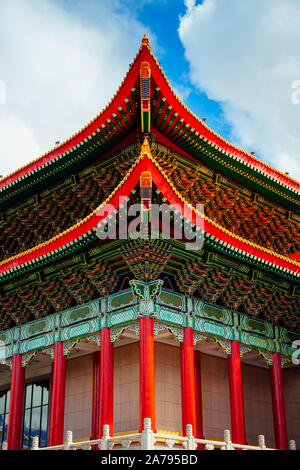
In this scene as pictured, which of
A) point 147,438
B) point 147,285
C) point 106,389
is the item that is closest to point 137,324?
point 147,285

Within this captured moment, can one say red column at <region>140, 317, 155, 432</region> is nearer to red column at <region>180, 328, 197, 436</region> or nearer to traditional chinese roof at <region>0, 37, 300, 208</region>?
red column at <region>180, 328, 197, 436</region>

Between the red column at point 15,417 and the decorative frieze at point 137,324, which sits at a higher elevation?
the decorative frieze at point 137,324

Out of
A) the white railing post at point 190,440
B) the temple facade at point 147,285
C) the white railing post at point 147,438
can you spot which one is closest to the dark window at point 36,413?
the temple facade at point 147,285

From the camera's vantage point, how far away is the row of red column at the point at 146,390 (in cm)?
1388

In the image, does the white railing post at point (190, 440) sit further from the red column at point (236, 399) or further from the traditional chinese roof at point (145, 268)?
the traditional chinese roof at point (145, 268)

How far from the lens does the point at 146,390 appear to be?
13.6 metres

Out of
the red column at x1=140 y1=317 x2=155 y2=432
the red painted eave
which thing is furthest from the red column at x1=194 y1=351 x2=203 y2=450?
the red painted eave

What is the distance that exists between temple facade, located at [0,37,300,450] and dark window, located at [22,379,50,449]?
0.05 metres

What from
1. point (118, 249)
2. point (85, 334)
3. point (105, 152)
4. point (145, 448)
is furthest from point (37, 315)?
point (145, 448)

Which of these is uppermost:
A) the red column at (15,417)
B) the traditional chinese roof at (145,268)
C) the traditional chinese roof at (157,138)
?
the traditional chinese roof at (157,138)

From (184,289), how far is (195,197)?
446 cm

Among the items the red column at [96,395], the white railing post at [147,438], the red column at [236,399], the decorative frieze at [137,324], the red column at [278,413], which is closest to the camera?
the white railing post at [147,438]

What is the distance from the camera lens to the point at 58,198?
19.8m
